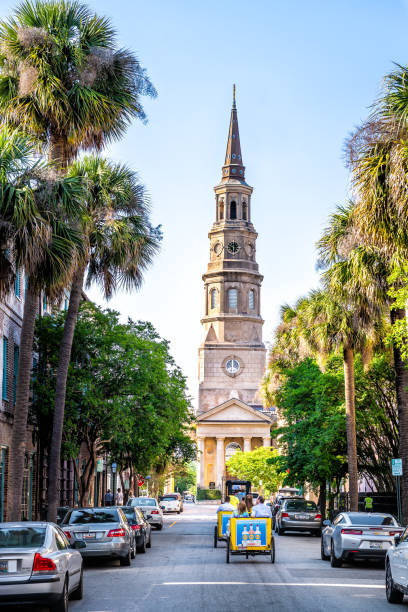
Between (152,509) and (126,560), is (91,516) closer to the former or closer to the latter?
(126,560)

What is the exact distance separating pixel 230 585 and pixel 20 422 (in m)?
6.83

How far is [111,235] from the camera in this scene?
26.3m

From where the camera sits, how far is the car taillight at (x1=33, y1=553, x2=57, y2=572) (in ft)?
37.7

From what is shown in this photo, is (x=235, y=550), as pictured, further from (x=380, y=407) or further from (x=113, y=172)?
(x=380, y=407)

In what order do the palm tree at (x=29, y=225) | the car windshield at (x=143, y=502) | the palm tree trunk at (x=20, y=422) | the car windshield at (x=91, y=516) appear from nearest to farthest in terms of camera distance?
the palm tree at (x=29, y=225)
the palm tree trunk at (x=20, y=422)
the car windshield at (x=91, y=516)
the car windshield at (x=143, y=502)

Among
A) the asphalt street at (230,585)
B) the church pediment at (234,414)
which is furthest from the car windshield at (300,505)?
the church pediment at (234,414)

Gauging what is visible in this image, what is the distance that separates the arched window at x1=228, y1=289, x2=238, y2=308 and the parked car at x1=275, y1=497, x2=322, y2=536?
2863 inches

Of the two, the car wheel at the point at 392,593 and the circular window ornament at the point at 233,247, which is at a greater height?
the circular window ornament at the point at 233,247

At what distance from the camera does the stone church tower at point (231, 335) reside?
10750cm

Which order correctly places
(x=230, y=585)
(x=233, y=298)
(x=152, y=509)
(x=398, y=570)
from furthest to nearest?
(x=233, y=298) → (x=152, y=509) → (x=230, y=585) → (x=398, y=570)

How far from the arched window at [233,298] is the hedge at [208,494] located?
72.5 feet

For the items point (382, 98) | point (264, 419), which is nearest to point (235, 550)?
point (382, 98)

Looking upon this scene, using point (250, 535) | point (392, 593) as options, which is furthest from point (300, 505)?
point (392, 593)

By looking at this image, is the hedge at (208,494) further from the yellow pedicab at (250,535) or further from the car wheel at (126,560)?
the yellow pedicab at (250,535)
